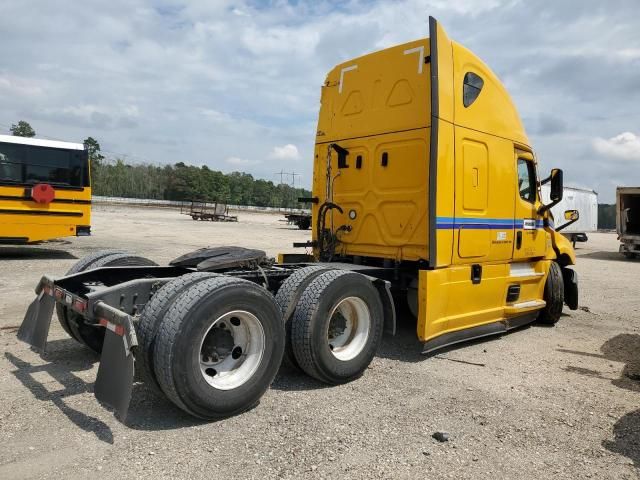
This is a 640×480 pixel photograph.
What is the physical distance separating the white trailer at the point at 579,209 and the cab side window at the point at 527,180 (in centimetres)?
2187

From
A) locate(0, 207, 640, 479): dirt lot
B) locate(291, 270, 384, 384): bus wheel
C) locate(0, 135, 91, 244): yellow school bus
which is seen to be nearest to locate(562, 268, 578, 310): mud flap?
locate(0, 207, 640, 479): dirt lot

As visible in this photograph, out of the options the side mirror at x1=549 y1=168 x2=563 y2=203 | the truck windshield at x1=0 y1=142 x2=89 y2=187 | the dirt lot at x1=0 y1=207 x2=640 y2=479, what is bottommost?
the dirt lot at x1=0 y1=207 x2=640 y2=479

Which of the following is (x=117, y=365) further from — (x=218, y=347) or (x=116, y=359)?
(x=218, y=347)

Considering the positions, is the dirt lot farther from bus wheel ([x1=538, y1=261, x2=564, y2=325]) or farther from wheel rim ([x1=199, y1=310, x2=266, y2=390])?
bus wheel ([x1=538, y1=261, x2=564, y2=325])

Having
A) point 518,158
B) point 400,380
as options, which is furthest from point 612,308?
point 400,380

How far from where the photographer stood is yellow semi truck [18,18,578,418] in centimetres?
372

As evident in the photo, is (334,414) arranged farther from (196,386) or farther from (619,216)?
(619,216)

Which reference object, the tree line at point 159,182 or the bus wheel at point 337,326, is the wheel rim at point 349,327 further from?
the tree line at point 159,182

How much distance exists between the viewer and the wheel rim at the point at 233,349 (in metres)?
3.95

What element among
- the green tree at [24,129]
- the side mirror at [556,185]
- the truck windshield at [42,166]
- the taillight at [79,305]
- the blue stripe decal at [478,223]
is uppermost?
the green tree at [24,129]

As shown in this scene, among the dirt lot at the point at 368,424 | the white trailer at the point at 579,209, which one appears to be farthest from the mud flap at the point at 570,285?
the white trailer at the point at 579,209

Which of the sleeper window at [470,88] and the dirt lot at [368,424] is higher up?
the sleeper window at [470,88]

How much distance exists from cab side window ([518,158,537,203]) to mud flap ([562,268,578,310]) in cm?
185

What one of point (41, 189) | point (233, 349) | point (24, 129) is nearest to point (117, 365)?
point (233, 349)
